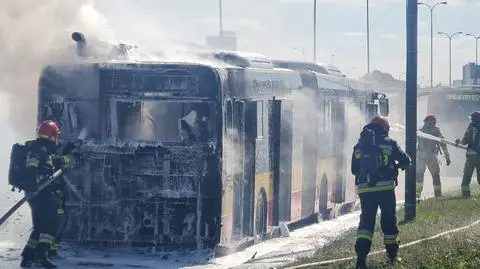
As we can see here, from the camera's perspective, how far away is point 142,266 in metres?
13.7

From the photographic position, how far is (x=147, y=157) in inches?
566

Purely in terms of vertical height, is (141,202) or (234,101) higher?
(234,101)

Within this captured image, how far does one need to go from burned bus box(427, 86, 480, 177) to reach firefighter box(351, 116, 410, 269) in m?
35.5

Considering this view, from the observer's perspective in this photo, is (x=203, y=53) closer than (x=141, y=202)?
No

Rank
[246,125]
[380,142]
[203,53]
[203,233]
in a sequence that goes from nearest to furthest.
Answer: [380,142]
[203,233]
[246,125]
[203,53]

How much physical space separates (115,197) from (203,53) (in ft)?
10.8

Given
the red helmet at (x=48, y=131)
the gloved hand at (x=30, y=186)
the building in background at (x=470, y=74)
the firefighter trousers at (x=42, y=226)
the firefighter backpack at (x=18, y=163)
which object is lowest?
the firefighter trousers at (x=42, y=226)

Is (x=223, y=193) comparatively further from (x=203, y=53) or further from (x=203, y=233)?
(x=203, y=53)

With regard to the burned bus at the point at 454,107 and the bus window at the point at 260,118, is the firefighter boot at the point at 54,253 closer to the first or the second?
the bus window at the point at 260,118

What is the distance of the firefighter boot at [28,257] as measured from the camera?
1343cm

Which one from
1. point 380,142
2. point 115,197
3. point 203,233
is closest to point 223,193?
point 203,233

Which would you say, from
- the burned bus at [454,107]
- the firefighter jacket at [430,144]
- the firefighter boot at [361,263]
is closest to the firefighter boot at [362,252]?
the firefighter boot at [361,263]

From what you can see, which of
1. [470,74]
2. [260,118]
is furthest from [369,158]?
[470,74]

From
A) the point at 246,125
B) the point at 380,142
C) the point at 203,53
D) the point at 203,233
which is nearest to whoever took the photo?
the point at 380,142
